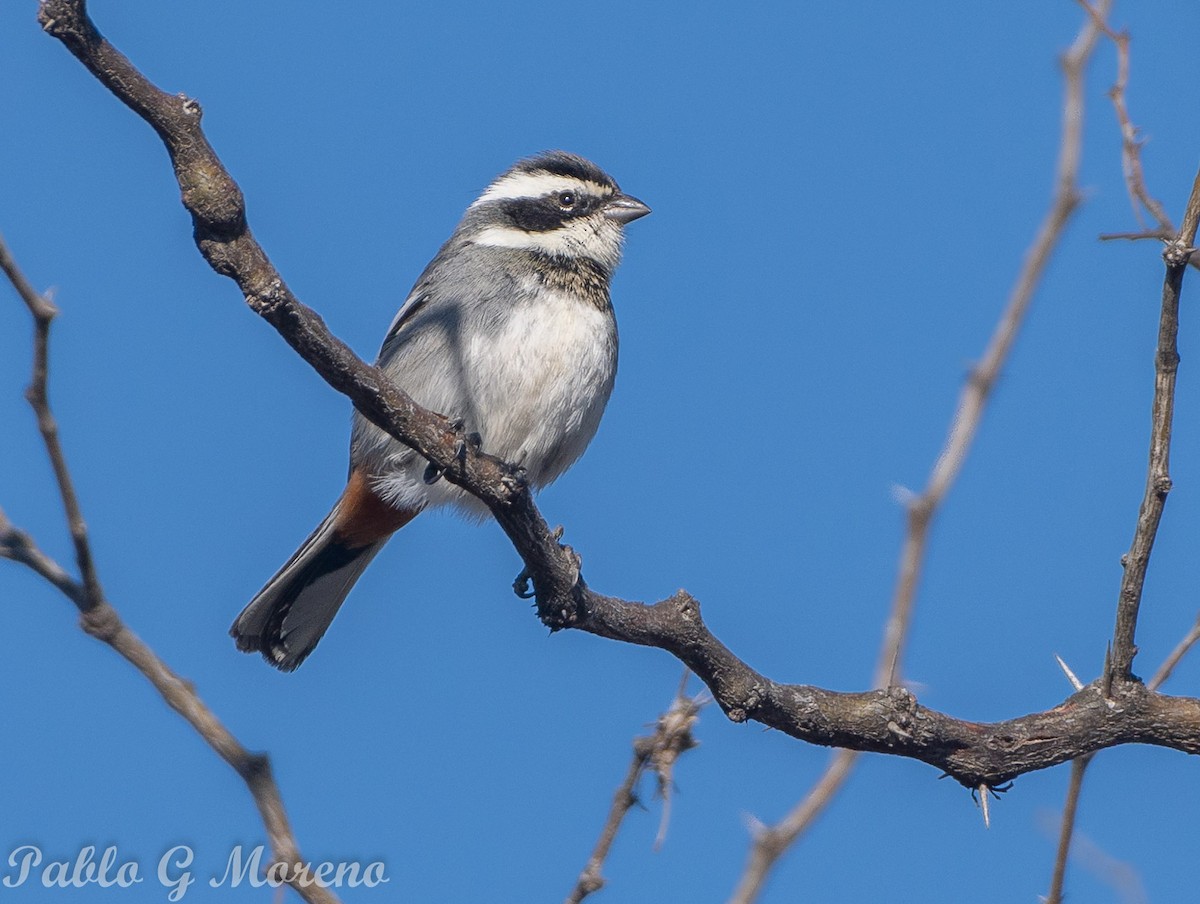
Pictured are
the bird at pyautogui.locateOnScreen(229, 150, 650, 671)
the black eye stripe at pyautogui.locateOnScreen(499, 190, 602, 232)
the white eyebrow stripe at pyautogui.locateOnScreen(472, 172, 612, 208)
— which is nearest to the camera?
the bird at pyautogui.locateOnScreen(229, 150, 650, 671)

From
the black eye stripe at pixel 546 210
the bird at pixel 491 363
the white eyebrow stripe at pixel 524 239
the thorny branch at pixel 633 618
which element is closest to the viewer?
the thorny branch at pixel 633 618

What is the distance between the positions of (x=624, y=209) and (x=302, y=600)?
2685mm

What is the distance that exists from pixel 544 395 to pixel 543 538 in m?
1.74

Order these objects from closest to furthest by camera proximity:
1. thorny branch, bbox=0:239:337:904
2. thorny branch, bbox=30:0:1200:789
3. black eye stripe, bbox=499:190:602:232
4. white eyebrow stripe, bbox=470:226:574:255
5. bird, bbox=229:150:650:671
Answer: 1. thorny branch, bbox=0:239:337:904
2. thorny branch, bbox=30:0:1200:789
3. bird, bbox=229:150:650:671
4. white eyebrow stripe, bbox=470:226:574:255
5. black eye stripe, bbox=499:190:602:232

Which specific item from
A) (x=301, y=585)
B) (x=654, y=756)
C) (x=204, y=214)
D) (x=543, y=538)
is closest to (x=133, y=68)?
(x=204, y=214)

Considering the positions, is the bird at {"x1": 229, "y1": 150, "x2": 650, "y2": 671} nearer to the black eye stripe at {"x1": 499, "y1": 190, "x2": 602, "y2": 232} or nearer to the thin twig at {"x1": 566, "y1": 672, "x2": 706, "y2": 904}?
the black eye stripe at {"x1": 499, "y1": 190, "x2": 602, "y2": 232}

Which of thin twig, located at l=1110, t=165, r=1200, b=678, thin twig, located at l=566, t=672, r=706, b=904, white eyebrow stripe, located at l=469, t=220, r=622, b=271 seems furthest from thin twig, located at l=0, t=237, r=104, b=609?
white eyebrow stripe, located at l=469, t=220, r=622, b=271

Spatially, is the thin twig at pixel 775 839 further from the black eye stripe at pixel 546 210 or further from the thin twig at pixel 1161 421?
the black eye stripe at pixel 546 210

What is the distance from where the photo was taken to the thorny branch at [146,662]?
3.56 metres

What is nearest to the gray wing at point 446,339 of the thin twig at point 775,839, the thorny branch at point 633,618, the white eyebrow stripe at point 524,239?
the white eyebrow stripe at point 524,239

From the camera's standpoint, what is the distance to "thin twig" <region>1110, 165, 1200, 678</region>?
12.4 feet

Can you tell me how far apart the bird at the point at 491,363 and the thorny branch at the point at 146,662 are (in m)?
2.69

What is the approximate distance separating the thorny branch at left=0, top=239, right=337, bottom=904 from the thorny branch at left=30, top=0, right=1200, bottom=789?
0.76 meters

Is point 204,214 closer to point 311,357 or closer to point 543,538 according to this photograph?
point 311,357
